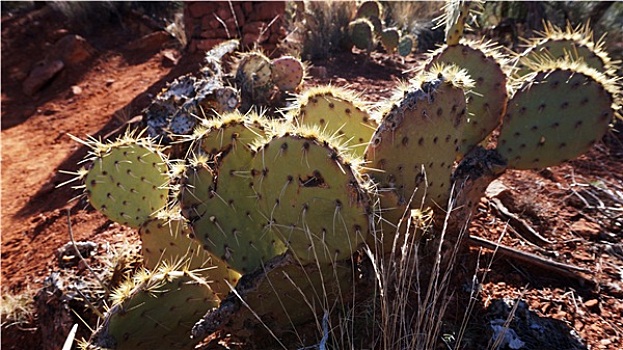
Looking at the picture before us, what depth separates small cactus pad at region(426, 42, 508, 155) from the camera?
2.48 meters

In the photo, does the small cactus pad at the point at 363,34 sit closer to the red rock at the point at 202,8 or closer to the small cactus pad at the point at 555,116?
the red rock at the point at 202,8

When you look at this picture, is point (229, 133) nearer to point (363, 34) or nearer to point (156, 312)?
point (156, 312)

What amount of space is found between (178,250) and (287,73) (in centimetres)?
261

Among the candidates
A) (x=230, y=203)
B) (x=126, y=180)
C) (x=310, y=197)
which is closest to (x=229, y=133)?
(x=230, y=203)

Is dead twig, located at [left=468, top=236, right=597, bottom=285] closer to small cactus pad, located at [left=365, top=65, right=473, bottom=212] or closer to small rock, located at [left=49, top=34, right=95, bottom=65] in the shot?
small cactus pad, located at [left=365, top=65, right=473, bottom=212]

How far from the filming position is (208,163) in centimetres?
212

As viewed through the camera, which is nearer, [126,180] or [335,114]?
[335,114]

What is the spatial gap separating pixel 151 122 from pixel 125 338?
2.89 metres

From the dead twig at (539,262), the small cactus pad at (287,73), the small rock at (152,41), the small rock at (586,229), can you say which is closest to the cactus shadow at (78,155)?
the small rock at (152,41)

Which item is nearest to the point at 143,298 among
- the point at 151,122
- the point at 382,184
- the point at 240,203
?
the point at 240,203

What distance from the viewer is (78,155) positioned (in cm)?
527

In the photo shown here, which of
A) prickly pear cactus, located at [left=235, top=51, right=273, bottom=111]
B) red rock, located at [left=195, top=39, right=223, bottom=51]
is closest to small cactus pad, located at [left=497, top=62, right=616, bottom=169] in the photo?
prickly pear cactus, located at [left=235, top=51, right=273, bottom=111]

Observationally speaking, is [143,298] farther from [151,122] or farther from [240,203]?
[151,122]

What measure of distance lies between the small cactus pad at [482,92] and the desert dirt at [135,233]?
0.49 meters
